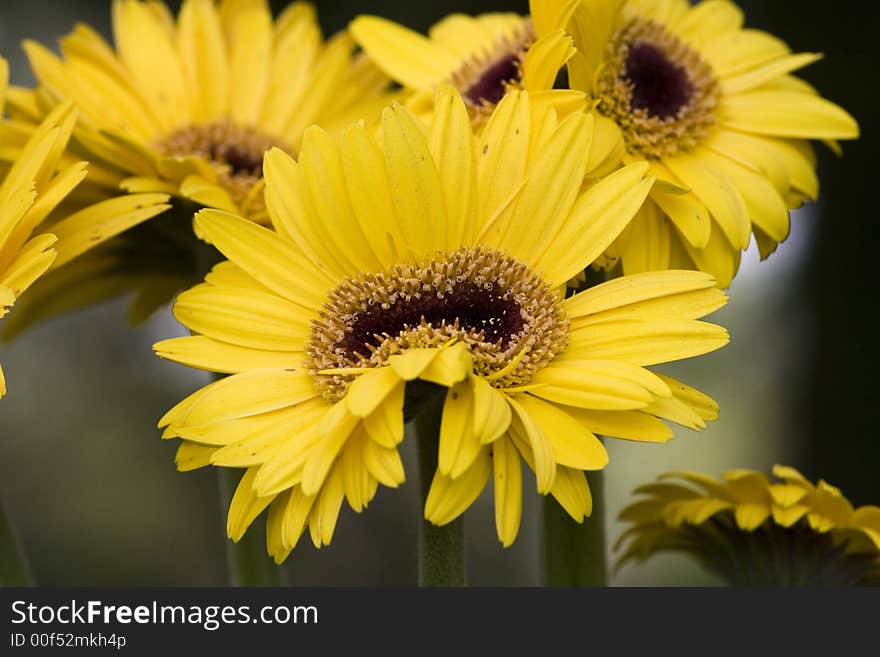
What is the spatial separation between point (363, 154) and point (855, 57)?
99 cm

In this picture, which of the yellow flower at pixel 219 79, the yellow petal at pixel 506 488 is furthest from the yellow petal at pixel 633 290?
the yellow flower at pixel 219 79

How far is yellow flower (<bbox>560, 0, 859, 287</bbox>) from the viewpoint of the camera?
690mm

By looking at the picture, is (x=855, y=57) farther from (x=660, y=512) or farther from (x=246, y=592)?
(x=246, y=592)

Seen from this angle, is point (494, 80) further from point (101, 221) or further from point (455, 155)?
point (101, 221)

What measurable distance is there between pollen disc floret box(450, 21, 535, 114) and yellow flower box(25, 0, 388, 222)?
0.10 meters

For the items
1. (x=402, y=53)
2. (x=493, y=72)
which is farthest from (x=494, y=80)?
(x=402, y=53)

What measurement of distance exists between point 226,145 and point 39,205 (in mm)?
296

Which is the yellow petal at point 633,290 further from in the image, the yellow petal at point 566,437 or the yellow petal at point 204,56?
the yellow petal at point 204,56

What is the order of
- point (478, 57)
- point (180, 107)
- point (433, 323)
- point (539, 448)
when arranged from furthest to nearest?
point (180, 107) → point (478, 57) → point (433, 323) → point (539, 448)

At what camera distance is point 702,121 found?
78 centimetres

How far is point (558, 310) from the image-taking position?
646mm

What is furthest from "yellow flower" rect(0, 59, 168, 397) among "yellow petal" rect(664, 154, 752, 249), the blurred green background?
the blurred green background

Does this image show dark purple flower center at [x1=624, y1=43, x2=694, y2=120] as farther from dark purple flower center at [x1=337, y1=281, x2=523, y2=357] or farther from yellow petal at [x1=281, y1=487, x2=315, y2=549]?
yellow petal at [x1=281, y1=487, x2=315, y2=549]

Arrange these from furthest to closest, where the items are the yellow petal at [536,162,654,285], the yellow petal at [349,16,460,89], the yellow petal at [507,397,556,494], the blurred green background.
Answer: the blurred green background < the yellow petal at [349,16,460,89] < the yellow petal at [536,162,654,285] < the yellow petal at [507,397,556,494]
